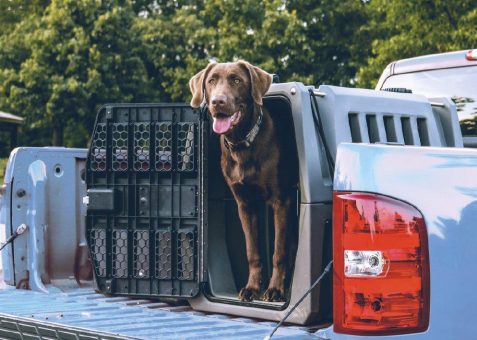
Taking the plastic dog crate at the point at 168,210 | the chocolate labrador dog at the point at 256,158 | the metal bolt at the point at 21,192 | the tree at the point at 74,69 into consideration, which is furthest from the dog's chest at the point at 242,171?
the tree at the point at 74,69

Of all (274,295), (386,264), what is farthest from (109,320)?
(386,264)

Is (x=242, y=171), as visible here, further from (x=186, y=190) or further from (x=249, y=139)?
(x=186, y=190)

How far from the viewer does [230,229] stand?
419 cm

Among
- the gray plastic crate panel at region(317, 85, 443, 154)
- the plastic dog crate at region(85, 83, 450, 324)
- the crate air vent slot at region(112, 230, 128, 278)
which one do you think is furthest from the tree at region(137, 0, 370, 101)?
the crate air vent slot at region(112, 230, 128, 278)

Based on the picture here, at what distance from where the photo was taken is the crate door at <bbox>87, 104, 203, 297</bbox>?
12.7ft

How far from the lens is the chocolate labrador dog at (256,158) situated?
384cm

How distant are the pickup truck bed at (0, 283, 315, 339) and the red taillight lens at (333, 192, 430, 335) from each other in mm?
406

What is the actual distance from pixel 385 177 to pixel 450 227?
24 centimetres

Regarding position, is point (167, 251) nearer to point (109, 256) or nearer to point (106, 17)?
point (109, 256)

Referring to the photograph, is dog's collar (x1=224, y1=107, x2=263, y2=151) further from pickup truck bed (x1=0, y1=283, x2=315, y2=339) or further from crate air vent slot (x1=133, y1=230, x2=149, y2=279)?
pickup truck bed (x1=0, y1=283, x2=315, y2=339)

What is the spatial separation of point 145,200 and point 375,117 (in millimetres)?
1076

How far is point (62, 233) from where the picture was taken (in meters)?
4.55

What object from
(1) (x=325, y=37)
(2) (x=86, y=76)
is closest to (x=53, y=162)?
(1) (x=325, y=37)

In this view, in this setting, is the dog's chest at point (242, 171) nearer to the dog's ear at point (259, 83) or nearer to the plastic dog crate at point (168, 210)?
the plastic dog crate at point (168, 210)
